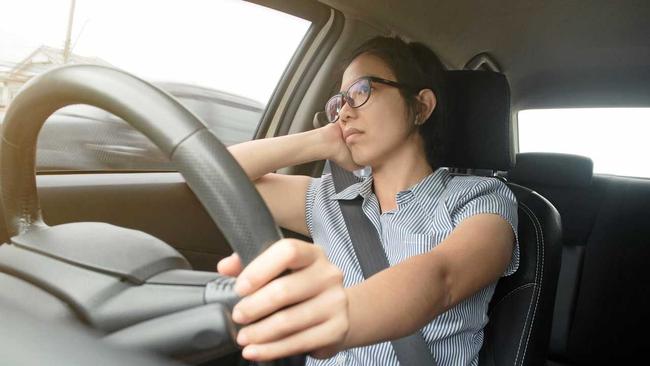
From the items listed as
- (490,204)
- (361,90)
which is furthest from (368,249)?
(361,90)

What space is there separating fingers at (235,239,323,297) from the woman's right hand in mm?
1278

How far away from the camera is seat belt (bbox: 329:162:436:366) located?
4.01 feet

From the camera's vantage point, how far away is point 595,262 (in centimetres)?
245

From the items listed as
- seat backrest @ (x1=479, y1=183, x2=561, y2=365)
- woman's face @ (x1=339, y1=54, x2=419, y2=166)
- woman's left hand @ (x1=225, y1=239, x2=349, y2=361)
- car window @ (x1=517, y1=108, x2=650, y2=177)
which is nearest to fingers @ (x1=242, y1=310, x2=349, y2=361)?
woman's left hand @ (x1=225, y1=239, x2=349, y2=361)

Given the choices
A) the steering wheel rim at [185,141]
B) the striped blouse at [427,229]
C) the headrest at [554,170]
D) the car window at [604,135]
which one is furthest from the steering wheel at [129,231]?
the car window at [604,135]

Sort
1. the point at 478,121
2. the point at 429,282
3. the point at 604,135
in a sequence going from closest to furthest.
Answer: the point at 429,282
the point at 478,121
the point at 604,135

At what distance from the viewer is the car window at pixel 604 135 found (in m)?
2.71

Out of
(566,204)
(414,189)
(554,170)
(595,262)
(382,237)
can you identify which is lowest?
(595,262)

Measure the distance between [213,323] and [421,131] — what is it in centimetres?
124

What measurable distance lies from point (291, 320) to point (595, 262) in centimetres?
235

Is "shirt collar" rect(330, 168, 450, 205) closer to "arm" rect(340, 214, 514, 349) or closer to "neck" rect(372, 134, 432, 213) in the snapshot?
"neck" rect(372, 134, 432, 213)

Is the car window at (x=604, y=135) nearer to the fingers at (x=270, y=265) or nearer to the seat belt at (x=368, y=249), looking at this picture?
the seat belt at (x=368, y=249)

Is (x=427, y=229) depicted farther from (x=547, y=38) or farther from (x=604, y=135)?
(x=604, y=135)

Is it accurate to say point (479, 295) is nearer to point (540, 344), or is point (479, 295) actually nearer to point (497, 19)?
point (540, 344)
